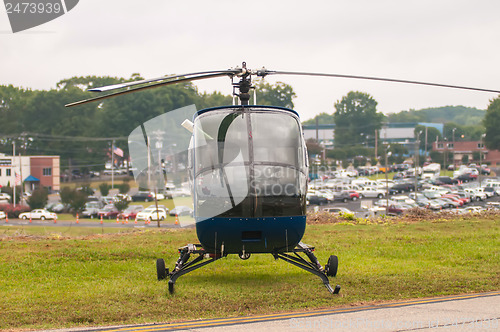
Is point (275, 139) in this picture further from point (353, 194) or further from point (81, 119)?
point (81, 119)

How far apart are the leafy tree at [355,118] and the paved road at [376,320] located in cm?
10332

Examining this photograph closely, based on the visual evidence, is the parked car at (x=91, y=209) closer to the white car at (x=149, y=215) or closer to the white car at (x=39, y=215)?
the white car at (x=39, y=215)

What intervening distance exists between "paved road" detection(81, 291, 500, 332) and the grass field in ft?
1.42

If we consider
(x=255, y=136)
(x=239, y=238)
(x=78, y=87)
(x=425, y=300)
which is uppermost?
(x=78, y=87)

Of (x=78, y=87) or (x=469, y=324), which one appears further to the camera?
(x=78, y=87)

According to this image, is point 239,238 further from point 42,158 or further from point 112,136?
point 112,136

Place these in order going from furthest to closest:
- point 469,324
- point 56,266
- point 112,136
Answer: point 112,136 → point 56,266 → point 469,324

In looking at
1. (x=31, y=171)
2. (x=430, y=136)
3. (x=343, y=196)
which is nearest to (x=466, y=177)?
(x=430, y=136)

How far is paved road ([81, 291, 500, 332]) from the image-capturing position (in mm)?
7176

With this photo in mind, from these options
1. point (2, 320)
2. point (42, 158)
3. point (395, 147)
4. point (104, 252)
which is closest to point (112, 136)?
Result: point (42, 158)

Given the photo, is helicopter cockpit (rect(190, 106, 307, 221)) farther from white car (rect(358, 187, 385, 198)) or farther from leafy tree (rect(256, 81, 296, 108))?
leafy tree (rect(256, 81, 296, 108))

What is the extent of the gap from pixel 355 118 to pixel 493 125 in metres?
34.7

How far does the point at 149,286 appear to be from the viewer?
962 centimetres

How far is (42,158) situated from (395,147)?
2350 inches
